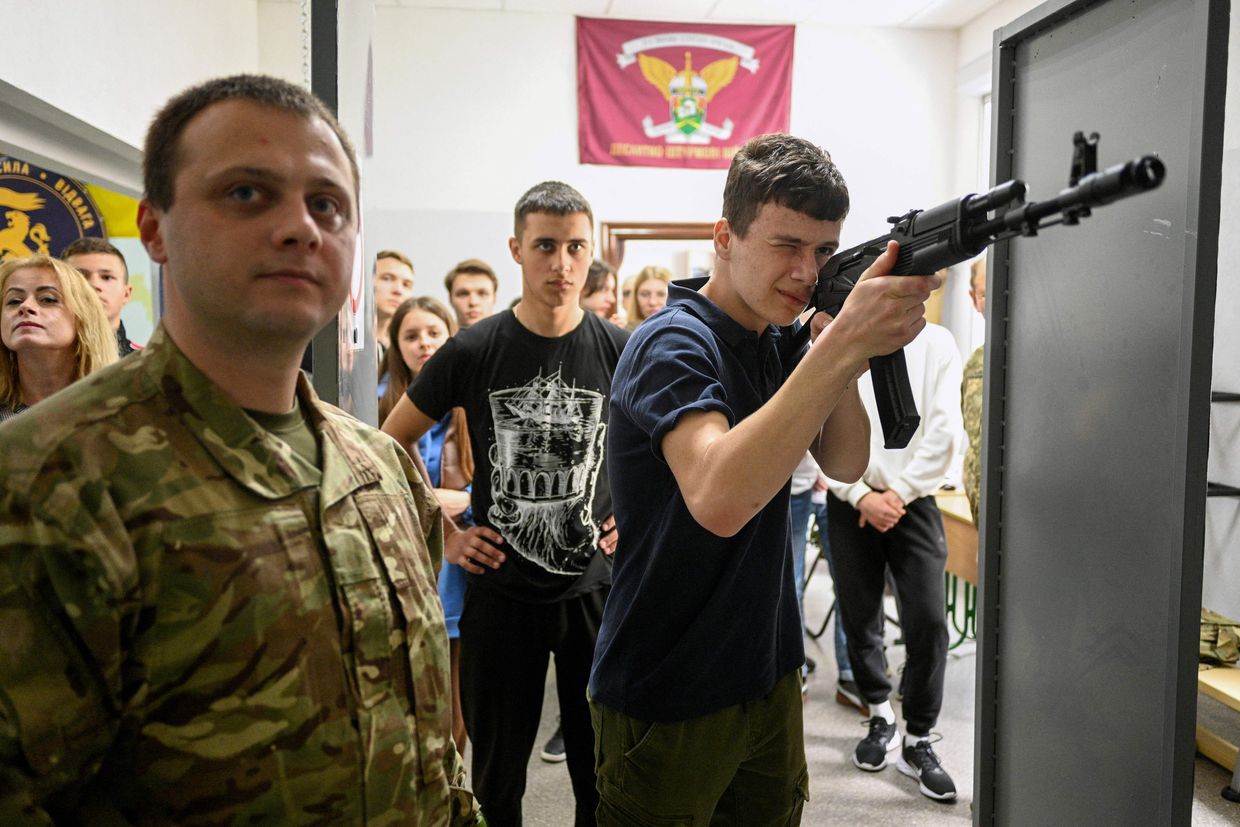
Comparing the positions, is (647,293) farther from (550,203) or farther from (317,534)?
(317,534)

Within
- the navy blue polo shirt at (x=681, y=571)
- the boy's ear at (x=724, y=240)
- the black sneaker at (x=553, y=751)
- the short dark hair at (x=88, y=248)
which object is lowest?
the black sneaker at (x=553, y=751)

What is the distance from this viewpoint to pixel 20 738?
627 mm

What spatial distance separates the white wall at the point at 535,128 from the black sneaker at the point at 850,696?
3.39 metres

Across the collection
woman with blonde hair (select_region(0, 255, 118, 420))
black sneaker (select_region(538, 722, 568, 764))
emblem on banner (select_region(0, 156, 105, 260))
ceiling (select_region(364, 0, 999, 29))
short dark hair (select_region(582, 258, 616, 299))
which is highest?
ceiling (select_region(364, 0, 999, 29))

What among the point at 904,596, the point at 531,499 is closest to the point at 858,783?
the point at 904,596

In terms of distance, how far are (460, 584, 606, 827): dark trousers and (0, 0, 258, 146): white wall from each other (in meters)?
1.61

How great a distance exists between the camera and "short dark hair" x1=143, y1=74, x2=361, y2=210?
2.53 ft

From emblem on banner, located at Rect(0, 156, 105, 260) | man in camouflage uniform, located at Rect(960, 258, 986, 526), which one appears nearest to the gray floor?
man in camouflage uniform, located at Rect(960, 258, 986, 526)

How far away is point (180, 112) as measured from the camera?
78 cm

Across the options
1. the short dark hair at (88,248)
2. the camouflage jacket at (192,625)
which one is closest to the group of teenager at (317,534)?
the camouflage jacket at (192,625)

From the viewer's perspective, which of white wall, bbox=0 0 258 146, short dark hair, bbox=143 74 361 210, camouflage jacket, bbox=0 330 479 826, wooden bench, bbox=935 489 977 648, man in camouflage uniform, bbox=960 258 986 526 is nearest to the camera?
camouflage jacket, bbox=0 330 479 826

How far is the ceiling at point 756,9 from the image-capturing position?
547 cm

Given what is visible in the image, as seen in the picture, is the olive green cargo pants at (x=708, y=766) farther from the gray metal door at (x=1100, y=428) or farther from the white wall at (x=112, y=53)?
the white wall at (x=112, y=53)

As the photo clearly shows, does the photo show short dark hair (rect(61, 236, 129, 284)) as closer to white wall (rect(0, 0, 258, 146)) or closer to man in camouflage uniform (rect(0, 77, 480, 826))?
white wall (rect(0, 0, 258, 146))
